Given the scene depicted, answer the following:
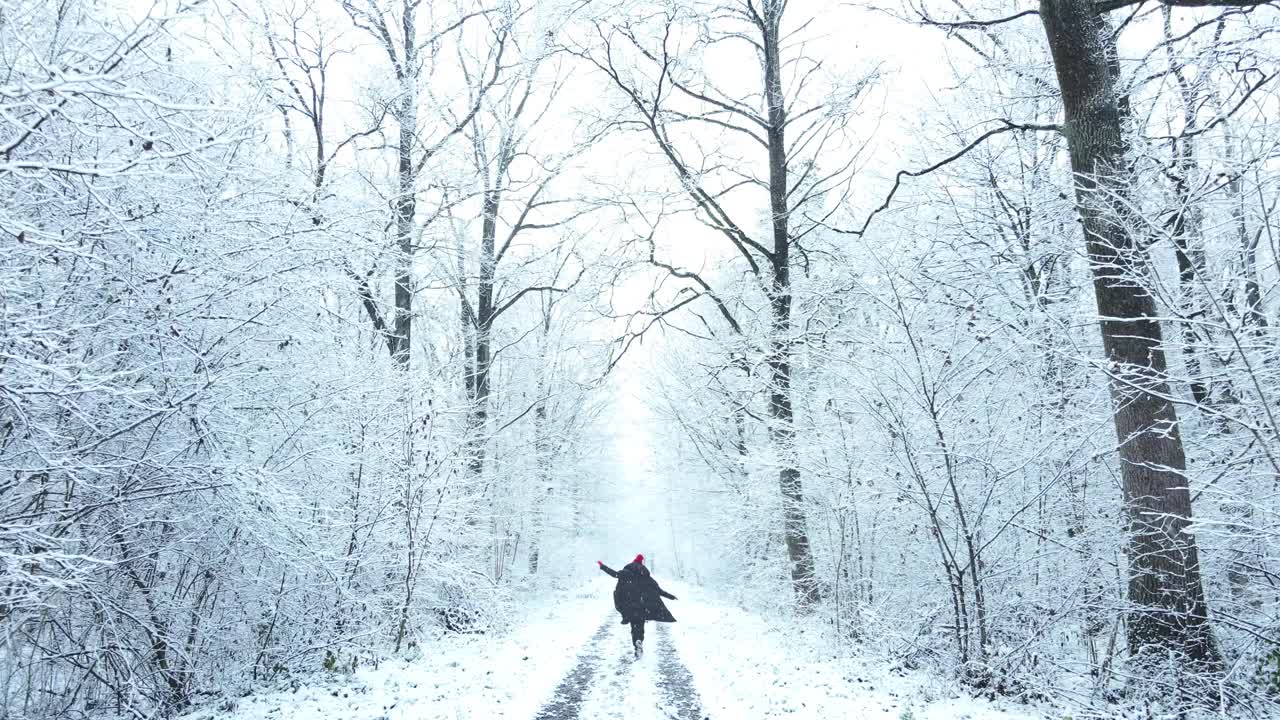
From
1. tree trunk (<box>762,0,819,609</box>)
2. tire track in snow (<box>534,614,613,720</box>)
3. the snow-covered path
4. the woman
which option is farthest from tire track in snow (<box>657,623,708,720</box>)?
tree trunk (<box>762,0,819,609</box>)

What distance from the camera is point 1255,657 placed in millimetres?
5156

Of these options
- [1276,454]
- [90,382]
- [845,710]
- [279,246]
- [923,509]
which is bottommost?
[845,710]

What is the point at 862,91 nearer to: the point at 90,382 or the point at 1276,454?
the point at 1276,454

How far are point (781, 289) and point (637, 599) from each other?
5776mm

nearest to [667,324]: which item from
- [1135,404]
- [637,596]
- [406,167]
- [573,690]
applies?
[637,596]

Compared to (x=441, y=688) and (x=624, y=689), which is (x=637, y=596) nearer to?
(x=624, y=689)

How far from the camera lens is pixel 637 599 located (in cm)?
1018

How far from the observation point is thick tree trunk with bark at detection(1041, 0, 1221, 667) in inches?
206

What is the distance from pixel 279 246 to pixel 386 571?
17.8ft

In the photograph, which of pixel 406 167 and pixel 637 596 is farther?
pixel 406 167

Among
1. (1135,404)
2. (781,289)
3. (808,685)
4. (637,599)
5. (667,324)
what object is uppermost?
(781,289)

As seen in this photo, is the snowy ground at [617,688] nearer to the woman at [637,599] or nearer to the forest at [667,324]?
the woman at [637,599]

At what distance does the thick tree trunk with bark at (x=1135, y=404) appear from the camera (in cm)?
522

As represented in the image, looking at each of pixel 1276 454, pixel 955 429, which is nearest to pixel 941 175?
pixel 955 429
